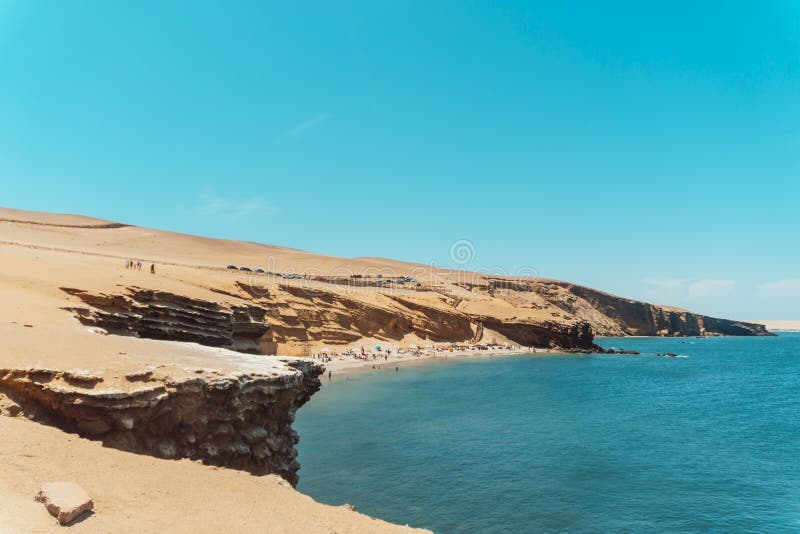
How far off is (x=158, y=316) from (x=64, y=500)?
18.5m

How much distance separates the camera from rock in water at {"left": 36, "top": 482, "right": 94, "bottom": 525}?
6293mm

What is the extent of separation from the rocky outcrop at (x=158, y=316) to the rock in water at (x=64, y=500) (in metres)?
13.4

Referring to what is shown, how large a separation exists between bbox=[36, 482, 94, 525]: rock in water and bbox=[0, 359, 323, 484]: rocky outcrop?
2866 millimetres

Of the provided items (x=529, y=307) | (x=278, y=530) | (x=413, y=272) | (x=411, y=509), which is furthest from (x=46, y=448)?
(x=413, y=272)

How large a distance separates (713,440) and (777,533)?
12272 millimetres

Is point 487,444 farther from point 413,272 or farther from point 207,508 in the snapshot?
point 413,272

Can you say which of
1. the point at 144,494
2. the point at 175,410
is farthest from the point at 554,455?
the point at 144,494

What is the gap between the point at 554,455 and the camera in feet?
75.8

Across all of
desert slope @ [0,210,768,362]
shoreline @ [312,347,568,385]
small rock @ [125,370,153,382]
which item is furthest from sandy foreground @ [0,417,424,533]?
shoreline @ [312,347,568,385]

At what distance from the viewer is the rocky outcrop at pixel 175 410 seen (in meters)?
9.73

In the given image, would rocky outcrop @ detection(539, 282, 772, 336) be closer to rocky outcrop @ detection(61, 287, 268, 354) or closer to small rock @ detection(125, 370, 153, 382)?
rocky outcrop @ detection(61, 287, 268, 354)

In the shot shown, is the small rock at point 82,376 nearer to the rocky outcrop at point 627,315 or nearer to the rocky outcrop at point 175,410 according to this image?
the rocky outcrop at point 175,410

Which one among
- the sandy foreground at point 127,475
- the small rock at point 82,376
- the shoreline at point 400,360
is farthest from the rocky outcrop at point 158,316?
the shoreline at point 400,360

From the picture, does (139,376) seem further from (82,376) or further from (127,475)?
(127,475)
